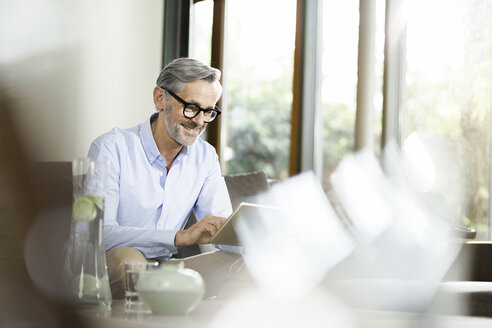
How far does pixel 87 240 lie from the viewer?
107cm

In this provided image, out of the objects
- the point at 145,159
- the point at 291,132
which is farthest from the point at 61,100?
the point at 291,132

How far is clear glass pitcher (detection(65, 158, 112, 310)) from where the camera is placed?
106 cm

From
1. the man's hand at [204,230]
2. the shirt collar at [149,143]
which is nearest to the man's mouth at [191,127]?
the shirt collar at [149,143]

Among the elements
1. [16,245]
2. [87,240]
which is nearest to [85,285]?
[87,240]

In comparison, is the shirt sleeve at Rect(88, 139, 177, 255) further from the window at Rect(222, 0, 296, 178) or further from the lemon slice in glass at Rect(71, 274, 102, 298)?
the window at Rect(222, 0, 296, 178)

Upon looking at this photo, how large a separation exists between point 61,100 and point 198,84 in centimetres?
187

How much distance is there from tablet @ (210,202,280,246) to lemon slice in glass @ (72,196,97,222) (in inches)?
19.8

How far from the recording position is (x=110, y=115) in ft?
12.4

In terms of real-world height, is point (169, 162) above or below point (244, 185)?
above

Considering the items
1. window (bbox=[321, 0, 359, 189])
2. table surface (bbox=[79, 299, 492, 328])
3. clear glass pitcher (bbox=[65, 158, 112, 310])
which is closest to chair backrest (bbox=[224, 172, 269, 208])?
window (bbox=[321, 0, 359, 189])

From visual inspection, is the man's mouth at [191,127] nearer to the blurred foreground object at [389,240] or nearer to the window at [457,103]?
the blurred foreground object at [389,240]

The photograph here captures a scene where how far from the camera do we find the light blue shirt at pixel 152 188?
184cm

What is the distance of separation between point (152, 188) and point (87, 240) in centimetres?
97

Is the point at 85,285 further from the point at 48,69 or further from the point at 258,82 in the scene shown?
the point at 258,82
